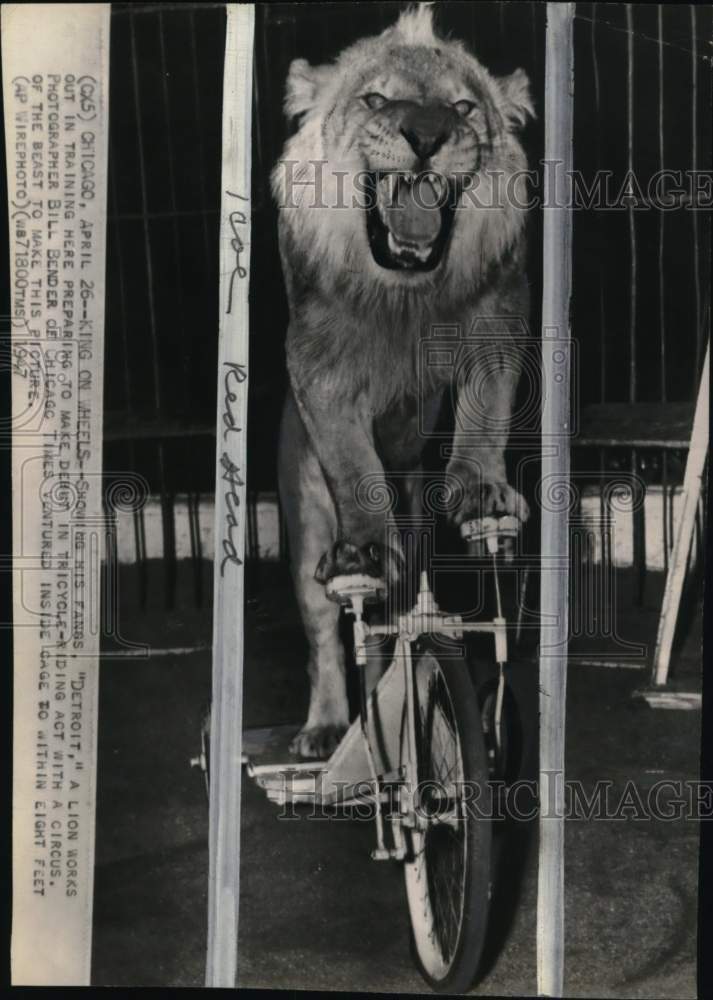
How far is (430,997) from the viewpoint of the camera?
5.55ft

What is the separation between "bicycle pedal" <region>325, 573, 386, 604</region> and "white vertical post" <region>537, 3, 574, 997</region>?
8.9 inches

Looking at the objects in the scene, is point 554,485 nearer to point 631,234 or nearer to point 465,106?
point 631,234

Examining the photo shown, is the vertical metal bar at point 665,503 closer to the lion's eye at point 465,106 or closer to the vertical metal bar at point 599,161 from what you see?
the vertical metal bar at point 599,161

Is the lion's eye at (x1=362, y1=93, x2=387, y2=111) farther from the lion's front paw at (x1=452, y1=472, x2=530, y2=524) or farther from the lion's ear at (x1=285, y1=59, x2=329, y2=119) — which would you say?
the lion's front paw at (x1=452, y1=472, x2=530, y2=524)

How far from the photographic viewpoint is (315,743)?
5.52 ft

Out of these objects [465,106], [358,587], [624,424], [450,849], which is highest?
[465,106]

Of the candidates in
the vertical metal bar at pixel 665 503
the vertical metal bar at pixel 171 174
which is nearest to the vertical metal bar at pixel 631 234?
the vertical metal bar at pixel 665 503

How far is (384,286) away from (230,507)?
1.21ft

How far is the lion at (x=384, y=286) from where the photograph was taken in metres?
1.66

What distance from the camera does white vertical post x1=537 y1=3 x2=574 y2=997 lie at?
1.67 m

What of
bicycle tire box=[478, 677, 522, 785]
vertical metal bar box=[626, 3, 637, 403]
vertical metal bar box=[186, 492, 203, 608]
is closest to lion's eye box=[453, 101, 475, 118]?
vertical metal bar box=[626, 3, 637, 403]

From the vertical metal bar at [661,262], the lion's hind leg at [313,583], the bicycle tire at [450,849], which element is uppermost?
the vertical metal bar at [661,262]

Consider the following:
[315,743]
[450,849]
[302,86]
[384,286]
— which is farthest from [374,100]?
[450,849]

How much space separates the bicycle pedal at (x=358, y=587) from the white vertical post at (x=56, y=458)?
0.33m
